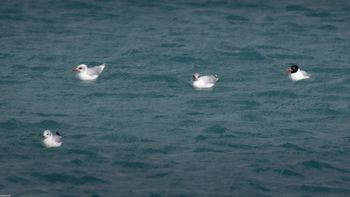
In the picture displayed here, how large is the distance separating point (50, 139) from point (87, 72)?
7657mm

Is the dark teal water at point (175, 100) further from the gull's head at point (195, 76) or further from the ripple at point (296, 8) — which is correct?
the gull's head at point (195, 76)

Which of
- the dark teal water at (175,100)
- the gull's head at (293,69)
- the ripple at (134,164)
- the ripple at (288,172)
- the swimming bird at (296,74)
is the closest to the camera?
the dark teal water at (175,100)

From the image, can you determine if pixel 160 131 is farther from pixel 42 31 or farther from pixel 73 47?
pixel 42 31

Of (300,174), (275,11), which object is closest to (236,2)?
(275,11)

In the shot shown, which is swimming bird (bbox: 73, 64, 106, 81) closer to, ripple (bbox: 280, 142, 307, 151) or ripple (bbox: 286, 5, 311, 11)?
ripple (bbox: 280, 142, 307, 151)

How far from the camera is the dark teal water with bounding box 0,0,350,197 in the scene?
23297 millimetres

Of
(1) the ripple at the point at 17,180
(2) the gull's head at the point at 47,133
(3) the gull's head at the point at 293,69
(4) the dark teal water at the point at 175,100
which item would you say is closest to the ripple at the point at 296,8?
(4) the dark teal water at the point at 175,100

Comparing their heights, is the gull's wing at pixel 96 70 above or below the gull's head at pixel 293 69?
below

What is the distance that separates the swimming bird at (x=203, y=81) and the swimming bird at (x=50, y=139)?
7794 mm

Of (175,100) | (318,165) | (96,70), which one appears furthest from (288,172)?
(96,70)

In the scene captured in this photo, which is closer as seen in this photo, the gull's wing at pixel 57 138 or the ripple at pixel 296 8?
the gull's wing at pixel 57 138

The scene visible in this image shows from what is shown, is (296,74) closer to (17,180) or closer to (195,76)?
(195,76)

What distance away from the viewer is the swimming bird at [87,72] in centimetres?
3178

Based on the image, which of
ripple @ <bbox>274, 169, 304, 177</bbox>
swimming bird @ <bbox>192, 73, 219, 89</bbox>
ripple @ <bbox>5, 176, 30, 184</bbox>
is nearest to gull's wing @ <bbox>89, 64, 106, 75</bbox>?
swimming bird @ <bbox>192, 73, 219, 89</bbox>
